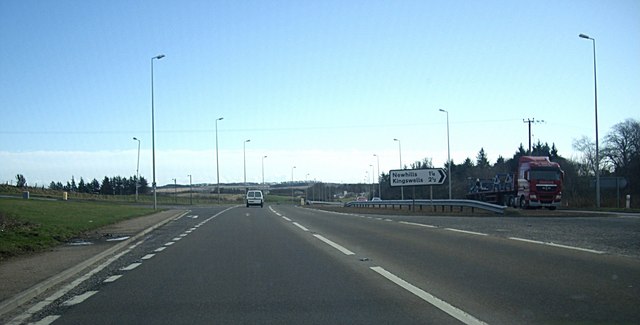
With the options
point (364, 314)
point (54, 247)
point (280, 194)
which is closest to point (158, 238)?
point (54, 247)

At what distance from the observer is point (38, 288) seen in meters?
9.24

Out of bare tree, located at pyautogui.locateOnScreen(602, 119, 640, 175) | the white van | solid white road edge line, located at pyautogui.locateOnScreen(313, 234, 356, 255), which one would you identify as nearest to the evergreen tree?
bare tree, located at pyautogui.locateOnScreen(602, 119, 640, 175)

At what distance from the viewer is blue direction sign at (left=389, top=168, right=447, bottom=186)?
150 feet

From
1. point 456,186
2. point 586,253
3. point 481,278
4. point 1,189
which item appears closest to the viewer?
point 481,278

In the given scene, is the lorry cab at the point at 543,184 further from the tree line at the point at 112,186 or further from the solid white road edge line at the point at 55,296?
the tree line at the point at 112,186

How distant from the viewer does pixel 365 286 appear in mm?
9406

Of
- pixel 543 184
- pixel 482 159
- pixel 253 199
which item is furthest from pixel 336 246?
pixel 482 159

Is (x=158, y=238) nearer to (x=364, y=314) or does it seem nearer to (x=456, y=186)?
(x=364, y=314)

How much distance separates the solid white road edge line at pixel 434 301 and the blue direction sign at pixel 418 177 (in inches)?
1406

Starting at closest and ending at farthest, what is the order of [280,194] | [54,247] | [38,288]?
[38,288], [54,247], [280,194]

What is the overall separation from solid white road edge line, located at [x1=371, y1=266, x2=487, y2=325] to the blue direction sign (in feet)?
117

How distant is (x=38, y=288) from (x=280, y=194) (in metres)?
174

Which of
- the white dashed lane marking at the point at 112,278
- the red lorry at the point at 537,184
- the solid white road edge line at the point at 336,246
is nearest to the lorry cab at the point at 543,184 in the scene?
the red lorry at the point at 537,184

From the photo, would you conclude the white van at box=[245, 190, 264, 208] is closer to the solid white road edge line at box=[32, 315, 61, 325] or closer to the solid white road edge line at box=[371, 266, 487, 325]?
the solid white road edge line at box=[371, 266, 487, 325]
